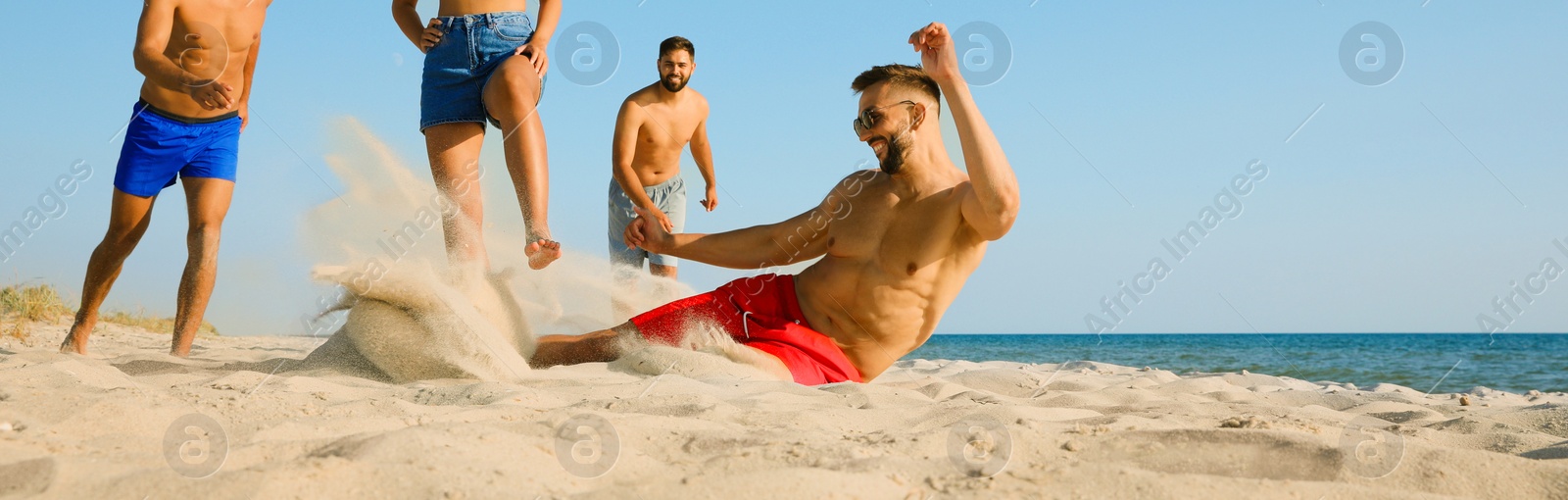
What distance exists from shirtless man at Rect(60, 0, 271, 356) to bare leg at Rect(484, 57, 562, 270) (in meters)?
1.21

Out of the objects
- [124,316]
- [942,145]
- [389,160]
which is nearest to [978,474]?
[942,145]

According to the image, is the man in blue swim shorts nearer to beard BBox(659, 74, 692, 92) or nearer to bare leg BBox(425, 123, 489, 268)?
bare leg BBox(425, 123, 489, 268)

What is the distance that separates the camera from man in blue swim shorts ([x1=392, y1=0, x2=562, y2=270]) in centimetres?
367

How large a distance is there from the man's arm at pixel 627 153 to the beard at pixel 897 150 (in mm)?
2357

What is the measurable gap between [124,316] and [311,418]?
321 inches

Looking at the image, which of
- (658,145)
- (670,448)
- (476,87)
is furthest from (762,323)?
(658,145)

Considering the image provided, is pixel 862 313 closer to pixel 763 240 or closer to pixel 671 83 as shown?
pixel 763 240

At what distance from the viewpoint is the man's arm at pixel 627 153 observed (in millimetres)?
5641

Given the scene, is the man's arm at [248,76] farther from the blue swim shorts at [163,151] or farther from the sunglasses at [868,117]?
the sunglasses at [868,117]

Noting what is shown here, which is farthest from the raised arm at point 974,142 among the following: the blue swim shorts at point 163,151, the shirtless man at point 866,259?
the blue swim shorts at point 163,151

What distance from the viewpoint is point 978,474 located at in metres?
1.59

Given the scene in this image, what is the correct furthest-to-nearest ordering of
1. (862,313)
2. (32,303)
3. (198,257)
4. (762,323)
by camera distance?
(32,303), (198,257), (762,323), (862,313)

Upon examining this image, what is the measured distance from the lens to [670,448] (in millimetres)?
1813

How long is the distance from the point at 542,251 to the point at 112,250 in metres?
2.10
